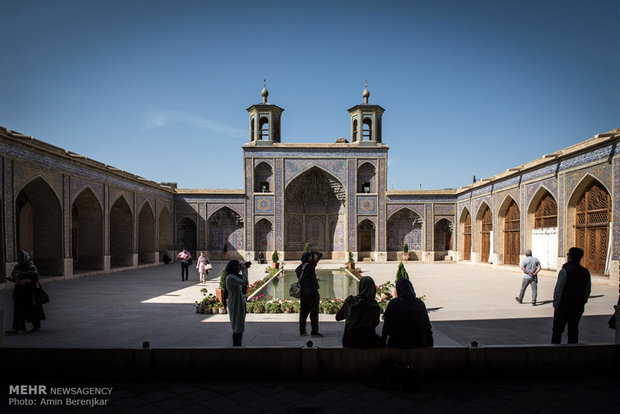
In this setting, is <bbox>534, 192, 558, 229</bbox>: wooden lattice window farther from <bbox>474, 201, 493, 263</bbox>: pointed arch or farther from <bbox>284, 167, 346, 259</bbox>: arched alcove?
<bbox>284, 167, 346, 259</bbox>: arched alcove

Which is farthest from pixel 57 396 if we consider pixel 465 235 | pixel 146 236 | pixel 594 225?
pixel 465 235

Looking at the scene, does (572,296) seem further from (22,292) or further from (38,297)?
(22,292)

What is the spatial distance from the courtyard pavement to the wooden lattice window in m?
3.33

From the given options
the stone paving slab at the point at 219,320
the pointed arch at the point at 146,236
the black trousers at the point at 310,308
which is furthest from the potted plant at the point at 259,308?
the pointed arch at the point at 146,236

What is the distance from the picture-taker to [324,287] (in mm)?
11898

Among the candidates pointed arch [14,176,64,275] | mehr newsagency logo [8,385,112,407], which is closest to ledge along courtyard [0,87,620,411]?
pointed arch [14,176,64,275]

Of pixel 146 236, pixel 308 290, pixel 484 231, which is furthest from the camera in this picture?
pixel 146 236

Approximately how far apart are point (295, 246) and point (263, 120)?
7.61 m

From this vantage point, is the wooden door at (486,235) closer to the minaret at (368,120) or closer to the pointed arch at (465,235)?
the pointed arch at (465,235)

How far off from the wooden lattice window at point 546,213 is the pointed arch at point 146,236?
671 inches

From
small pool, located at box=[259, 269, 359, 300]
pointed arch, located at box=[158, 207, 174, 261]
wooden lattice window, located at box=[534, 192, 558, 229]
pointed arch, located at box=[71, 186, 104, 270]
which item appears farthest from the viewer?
pointed arch, located at box=[158, 207, 174, 261]

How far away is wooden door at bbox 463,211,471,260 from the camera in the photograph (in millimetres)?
21164

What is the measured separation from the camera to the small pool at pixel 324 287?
1037cm

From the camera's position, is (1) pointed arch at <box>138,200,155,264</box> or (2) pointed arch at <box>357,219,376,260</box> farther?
(2) pointed arch at <box>357,219,376,260</box>
